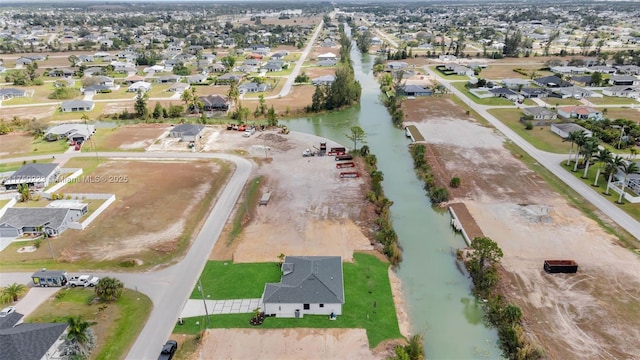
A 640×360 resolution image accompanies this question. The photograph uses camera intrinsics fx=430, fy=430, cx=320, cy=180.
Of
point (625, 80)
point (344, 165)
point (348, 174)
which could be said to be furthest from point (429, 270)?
point (625, 80)

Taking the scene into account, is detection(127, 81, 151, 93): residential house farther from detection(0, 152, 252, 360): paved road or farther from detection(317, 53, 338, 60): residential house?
detection(0, 152, 252, 360): paved road

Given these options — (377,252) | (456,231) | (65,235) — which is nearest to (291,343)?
(377,252)

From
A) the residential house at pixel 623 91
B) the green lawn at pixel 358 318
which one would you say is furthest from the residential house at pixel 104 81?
the residential house at pixel 623 91

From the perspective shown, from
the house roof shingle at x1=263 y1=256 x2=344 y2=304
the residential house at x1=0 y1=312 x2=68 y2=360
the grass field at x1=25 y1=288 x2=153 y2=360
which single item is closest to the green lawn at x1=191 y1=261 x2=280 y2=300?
the house roof shingle at x1=263 y1=256 x2=344 y2=304

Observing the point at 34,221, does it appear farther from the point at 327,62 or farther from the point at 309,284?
the point at 327,62

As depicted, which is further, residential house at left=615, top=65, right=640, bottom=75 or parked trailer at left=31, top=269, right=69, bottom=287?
residential house at left=615, top=65, right=640, bottom=75

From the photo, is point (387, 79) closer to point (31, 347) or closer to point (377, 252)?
point (377, 252)

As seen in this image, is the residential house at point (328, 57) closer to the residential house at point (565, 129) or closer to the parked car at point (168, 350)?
the residential house at point (565, 129)
